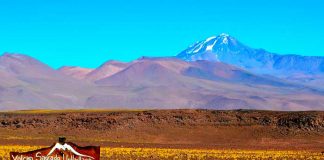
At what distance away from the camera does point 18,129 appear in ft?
271

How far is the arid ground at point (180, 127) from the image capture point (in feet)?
253

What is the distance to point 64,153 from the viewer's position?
12.4 metres

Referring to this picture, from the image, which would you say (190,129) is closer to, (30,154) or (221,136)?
(221,136)

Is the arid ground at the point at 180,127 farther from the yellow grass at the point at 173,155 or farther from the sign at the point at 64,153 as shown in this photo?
the sign at the point at 64,153

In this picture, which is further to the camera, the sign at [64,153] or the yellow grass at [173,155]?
the yellow grass at [173,155]

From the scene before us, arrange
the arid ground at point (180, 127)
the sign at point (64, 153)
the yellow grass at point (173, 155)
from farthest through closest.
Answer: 1. the arid ground at point (180, 127)
2. the yellow grass at point (173, 155)
3. the sign at point (64, 153)

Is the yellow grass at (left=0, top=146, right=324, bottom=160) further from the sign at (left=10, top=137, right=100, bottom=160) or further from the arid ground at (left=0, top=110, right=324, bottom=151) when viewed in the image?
the sign at (left=10, top=137, right=100, bottom=160)

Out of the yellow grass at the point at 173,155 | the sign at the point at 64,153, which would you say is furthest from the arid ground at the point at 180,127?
the sign at the point at 64,153

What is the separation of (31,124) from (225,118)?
80.6 ft

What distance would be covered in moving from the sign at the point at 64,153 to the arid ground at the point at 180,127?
62335 mm

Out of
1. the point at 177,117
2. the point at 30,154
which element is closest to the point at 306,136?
the point at 177,117

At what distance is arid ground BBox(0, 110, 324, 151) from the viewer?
7700 centimetres

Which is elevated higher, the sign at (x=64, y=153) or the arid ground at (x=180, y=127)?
the arid ground at (x=180, y=127)

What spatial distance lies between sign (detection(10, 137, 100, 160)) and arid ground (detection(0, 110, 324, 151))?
6234 cm
